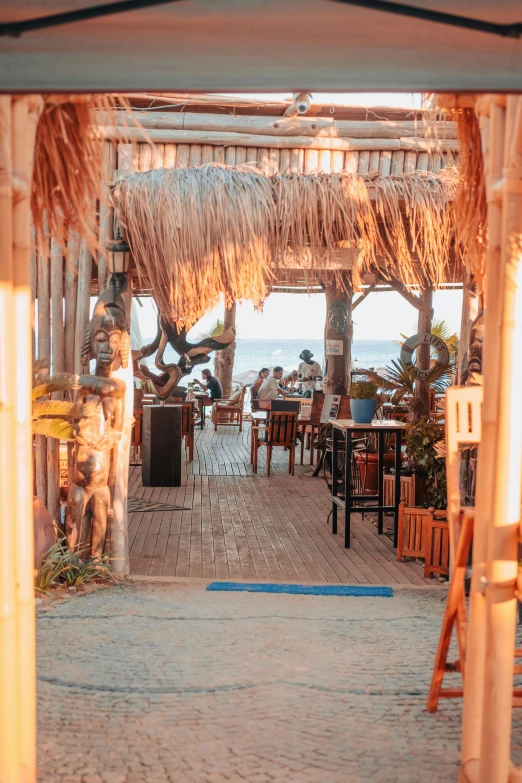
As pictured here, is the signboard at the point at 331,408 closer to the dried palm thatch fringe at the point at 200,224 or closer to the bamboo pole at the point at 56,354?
the bamboo pole at the point at 56,354

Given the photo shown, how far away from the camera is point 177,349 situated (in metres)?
8.28

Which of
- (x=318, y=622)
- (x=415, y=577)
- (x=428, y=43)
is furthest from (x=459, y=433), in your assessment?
(x=415, y=577)

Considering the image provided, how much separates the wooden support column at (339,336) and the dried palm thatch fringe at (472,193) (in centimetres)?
764

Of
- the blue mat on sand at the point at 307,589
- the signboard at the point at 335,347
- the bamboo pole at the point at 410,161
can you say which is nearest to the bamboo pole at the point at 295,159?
the bamboo pole at the point at 410,161

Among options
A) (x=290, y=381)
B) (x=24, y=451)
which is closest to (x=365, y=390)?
(x=24, y=451)

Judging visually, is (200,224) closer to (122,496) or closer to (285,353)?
(122,496)

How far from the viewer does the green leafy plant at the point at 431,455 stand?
6.23m

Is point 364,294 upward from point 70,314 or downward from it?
upward

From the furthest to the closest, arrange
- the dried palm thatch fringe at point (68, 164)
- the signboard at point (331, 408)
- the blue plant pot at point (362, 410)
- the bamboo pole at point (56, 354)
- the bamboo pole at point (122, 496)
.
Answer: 1. the signboard at point (331, 408)
2. the blue plant pot at point (362, 410)
3. the bamboo pole at point (56, 354)
4. the bamboo pole at point (122, 496)
5. the dried palm thatch fringe at point (68, 164)

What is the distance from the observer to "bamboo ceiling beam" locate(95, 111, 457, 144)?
21.5 feet

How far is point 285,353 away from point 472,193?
229ft

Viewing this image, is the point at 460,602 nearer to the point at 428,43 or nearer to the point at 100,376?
the point at 428,43

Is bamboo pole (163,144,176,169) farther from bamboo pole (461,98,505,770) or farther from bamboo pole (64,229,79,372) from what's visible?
bamboo pole (461,98,505,770)

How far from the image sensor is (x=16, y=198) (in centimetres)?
205
